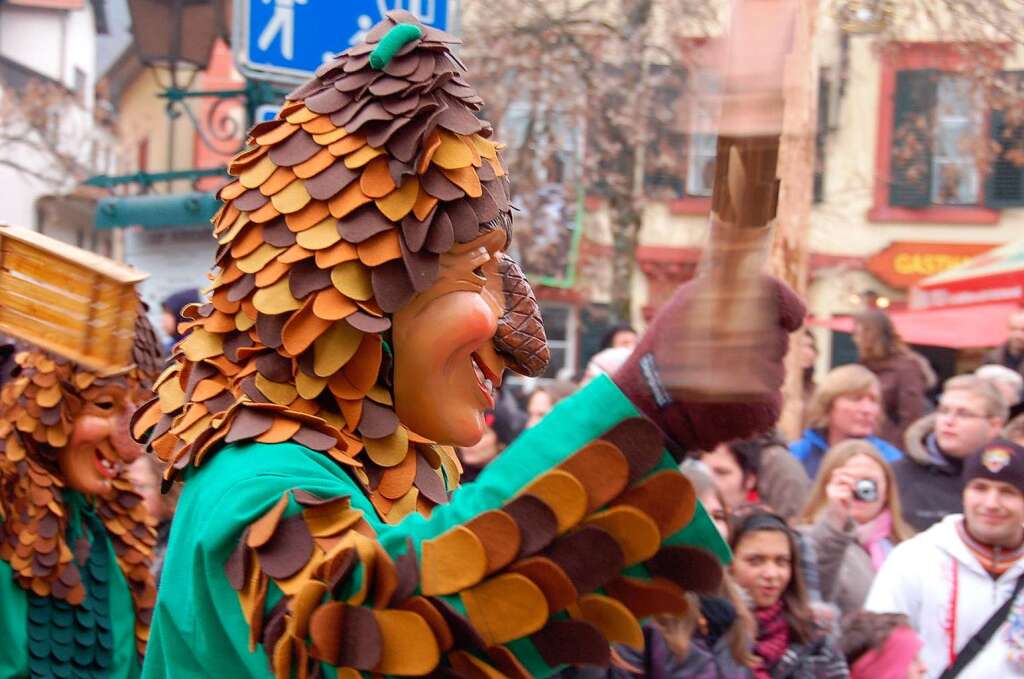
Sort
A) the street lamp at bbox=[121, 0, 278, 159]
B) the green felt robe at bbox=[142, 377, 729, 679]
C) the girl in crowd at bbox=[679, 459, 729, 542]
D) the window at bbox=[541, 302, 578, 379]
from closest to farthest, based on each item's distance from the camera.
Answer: the green felt robe at bbox=[142, 377, 729, 679] < the girl in crowd at bbox=[679, 459, 729, 542] < the street lamp at bbox=[121, 0, 278, 159] < the window at bbox=[541, 302, 578, 379]

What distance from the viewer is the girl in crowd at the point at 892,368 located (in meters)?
7.86

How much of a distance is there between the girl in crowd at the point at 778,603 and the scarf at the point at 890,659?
0.79 feet

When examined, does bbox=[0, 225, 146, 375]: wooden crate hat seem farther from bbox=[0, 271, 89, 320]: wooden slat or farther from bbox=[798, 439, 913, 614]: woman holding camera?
bbox=[798, 439, 913, 614]: woman holding camera

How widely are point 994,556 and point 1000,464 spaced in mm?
314

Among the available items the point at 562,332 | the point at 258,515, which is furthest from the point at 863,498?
the point at 562,332

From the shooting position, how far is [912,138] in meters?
14.0

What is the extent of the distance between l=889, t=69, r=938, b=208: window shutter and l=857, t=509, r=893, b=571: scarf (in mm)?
8995

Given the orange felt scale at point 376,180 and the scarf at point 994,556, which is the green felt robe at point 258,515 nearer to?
the orange felt scale at point 376,180

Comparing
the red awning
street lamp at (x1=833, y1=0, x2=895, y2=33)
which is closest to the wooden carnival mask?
street lamp at (x1=833, y1=0, x2=895, y2=33)

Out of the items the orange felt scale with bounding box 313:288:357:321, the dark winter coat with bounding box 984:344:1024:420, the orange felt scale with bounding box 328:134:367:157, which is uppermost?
the orange felt scale with bounding box 328:134:367:157

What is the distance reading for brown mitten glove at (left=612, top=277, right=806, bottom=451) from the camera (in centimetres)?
169

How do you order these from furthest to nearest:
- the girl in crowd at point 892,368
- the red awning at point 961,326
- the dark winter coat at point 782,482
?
the red awning at point 961,326
the girl in crowd at point 892,368
the dark winter coat at point 782,482

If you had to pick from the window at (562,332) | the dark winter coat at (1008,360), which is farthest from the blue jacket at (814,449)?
the window at (562,332)

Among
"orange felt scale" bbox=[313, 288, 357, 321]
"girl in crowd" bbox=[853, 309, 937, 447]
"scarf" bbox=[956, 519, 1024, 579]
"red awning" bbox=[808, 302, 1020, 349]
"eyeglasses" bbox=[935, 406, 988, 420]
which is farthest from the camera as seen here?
"red awning" bbox=[808, 302, 1020, 349]
